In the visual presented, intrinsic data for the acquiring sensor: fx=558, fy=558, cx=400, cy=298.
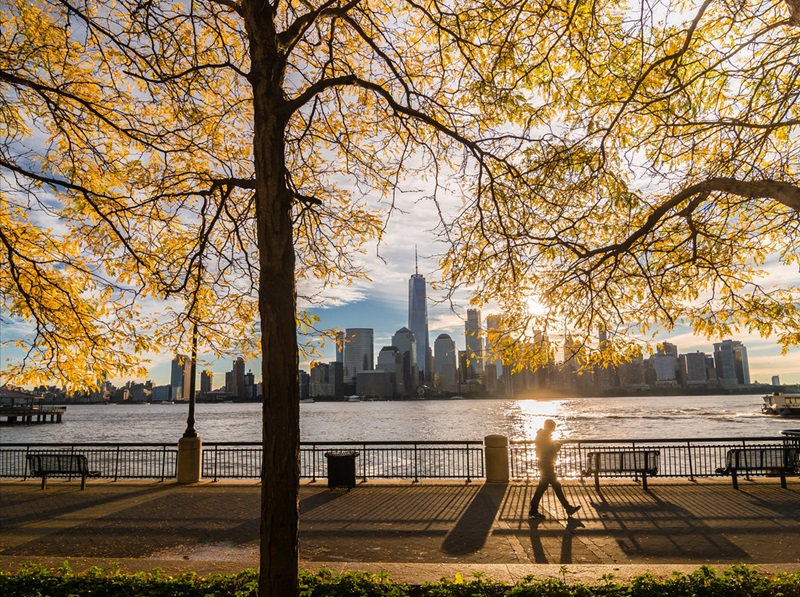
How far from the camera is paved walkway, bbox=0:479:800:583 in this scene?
7816mm

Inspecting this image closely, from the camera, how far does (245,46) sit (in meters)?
8.30

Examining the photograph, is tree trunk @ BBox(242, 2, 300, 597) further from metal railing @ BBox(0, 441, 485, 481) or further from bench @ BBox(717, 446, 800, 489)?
bench @ BBox(717, 446, 800, 489)

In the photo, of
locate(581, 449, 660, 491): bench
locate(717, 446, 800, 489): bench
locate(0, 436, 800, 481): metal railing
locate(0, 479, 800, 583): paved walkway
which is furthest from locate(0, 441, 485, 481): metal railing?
locate(717, 446, 800, 489): bench

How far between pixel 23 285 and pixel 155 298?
71.4 inches

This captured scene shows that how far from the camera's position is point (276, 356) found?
199 inches

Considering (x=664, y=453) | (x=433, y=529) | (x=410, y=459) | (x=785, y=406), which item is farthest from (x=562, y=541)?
(x=785, y=406)

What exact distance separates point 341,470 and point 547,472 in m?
5.70

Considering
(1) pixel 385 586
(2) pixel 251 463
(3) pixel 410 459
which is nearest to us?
(1) pixel 385 586

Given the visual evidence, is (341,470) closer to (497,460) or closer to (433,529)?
(497,460)

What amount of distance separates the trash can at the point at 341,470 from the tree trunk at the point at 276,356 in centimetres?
1000

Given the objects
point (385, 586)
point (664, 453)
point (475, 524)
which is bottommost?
point (664, 453)

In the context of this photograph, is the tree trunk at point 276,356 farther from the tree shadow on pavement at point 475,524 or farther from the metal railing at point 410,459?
the metal railing at point 410,459

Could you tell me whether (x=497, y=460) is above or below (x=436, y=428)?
above

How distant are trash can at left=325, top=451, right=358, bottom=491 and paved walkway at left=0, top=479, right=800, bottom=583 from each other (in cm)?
50
